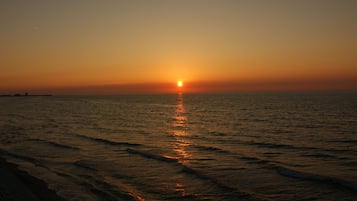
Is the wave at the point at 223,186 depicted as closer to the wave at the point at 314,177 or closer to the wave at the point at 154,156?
the wave at the point at 154,156

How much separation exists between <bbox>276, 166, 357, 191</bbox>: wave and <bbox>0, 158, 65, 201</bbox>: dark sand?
10.3 metres

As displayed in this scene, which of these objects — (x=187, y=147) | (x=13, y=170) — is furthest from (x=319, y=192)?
(x=13, y=170)

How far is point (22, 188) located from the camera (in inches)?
511

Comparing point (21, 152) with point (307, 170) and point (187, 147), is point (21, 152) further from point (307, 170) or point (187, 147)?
point (307, 170)

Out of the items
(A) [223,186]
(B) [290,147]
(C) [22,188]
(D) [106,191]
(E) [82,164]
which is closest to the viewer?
(C) [22,188]

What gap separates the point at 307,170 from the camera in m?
16.9

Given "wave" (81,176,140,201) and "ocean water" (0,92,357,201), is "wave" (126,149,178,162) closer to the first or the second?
"ocean water" (0,92,357,201)

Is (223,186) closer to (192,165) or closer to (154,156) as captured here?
(192,165)

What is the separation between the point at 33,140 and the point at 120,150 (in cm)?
943

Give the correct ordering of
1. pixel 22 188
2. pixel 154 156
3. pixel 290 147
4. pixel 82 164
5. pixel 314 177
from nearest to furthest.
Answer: pixel 22 188, pixel 314 177, pixel 82 164, pixel 154 156, pixel 290 147

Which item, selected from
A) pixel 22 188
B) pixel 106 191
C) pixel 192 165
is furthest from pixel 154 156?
pixel 22 188

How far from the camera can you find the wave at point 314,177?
1405 centimetres

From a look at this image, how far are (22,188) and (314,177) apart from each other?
12386 millimetres

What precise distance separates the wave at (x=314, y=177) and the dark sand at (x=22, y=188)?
1033cm
